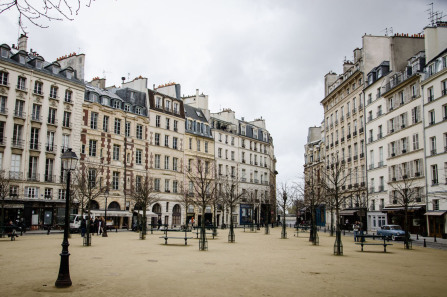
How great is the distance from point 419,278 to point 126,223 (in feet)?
128

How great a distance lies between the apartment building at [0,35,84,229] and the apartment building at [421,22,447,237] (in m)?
33.0

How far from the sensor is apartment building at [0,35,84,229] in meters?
36.3

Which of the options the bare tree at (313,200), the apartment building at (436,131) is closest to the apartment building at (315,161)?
the bare tree at (313,200)

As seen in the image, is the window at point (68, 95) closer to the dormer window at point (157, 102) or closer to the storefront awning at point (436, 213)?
the dormer window at point (157, 102)

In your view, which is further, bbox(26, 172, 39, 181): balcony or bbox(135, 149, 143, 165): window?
bbox(135, 149, 143, 165): window

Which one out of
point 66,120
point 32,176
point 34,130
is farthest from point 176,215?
point 34,130

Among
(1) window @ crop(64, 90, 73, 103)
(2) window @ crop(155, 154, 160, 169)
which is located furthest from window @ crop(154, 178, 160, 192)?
(1) window @ crop(64, 90, 73, 103)

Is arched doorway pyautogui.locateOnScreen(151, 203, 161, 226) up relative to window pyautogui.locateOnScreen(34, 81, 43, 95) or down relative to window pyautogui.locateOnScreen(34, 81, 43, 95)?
down

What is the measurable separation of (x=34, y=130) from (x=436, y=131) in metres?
35.5

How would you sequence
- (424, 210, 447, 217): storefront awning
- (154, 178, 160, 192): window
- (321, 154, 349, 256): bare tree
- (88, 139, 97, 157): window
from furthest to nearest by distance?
(154, 178, 160, 192): window, (88, 139, 97, 157): window, (424, 210, 447, 217): storefront awning, (321, 154, 349, 256): bare tree

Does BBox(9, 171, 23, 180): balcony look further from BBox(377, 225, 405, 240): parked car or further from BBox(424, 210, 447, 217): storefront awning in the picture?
BBox(424, 210, 447, 217): storefront awning

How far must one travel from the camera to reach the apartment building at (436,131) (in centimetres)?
3269

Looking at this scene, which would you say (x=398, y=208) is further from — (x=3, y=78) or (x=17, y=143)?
(x=3, y=78)

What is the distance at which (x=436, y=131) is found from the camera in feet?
111
